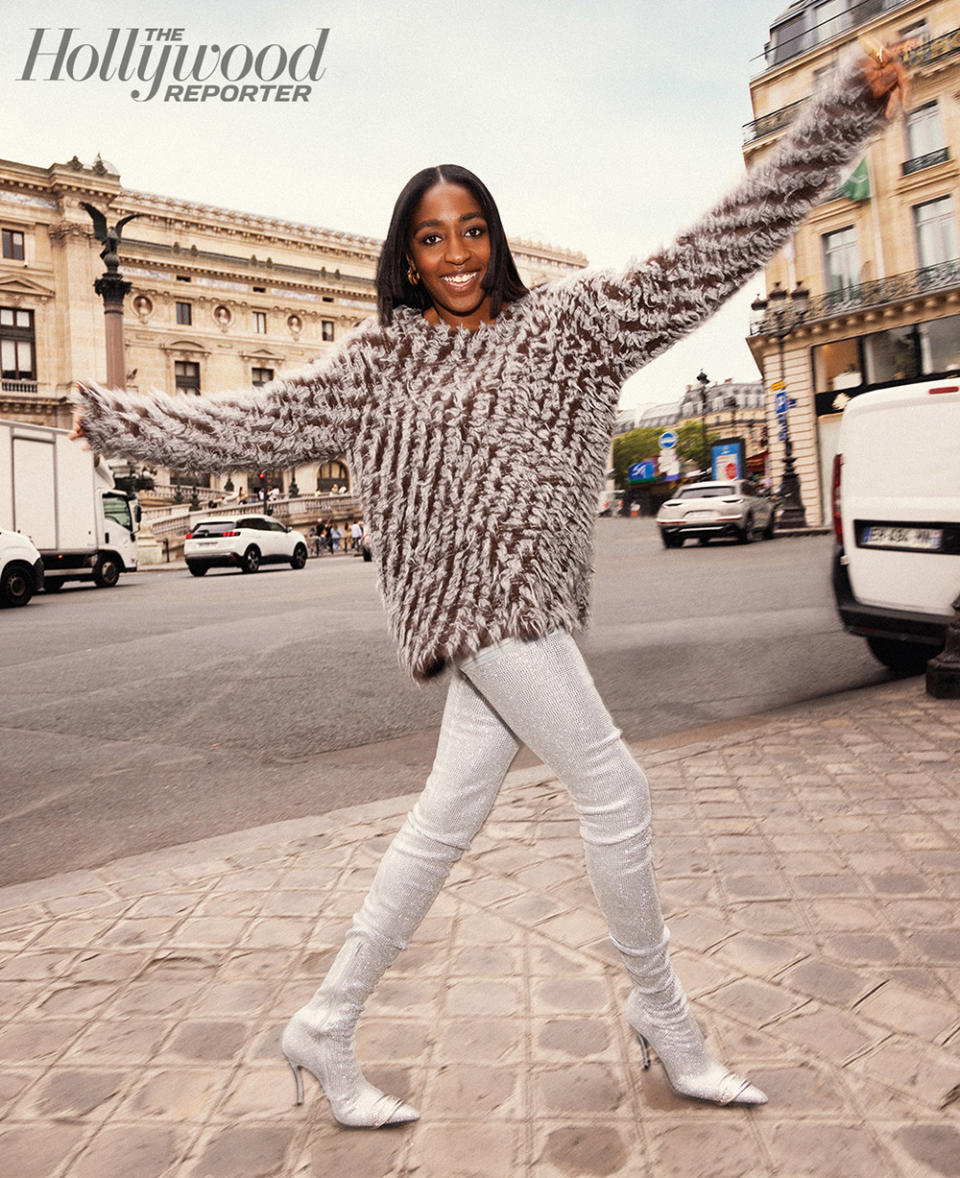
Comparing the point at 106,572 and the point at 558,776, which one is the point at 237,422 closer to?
the point at 558,776

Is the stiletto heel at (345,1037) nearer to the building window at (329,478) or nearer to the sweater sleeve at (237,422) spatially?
the sweater sleeve at (237,422)

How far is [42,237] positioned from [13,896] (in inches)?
2440

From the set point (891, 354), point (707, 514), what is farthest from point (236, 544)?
point (891, 354)

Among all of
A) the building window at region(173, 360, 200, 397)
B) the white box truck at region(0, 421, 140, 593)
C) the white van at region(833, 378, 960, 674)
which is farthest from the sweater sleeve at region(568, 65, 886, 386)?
the building window at region(173, 360, 200, 397)

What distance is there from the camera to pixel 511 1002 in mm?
2311

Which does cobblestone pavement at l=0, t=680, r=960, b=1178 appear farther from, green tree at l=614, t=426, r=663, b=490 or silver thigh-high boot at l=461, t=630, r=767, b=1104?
green tree at l=614, t=426, r=663, b=490

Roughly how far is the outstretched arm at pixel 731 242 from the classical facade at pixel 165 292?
43.7 meters

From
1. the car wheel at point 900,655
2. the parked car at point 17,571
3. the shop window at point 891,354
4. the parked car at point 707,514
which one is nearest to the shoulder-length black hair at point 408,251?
the car wheel at point 900,655

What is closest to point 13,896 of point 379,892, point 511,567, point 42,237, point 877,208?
point 379,892

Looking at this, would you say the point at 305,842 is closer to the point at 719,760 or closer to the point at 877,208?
the point at 719,760

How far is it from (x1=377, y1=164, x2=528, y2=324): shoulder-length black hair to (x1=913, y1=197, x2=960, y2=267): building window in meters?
22.0

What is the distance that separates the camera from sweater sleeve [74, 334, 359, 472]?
1.88 m

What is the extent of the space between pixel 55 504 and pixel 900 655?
16914mm

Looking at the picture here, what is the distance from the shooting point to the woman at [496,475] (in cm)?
177
